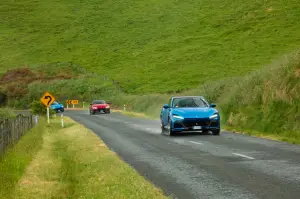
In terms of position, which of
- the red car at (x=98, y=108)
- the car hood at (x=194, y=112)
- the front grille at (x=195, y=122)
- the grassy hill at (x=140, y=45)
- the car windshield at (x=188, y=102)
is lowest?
the red car at (x=98, y=108)

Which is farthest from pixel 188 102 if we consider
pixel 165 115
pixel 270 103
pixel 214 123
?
pixel 270 103

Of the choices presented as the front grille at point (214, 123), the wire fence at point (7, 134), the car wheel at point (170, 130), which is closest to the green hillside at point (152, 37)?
the car wheel at point (170, 130)

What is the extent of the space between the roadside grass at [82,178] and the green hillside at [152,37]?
47784 millimetres

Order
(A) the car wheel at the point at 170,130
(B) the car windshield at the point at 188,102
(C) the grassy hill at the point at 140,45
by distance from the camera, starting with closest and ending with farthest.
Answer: (A) the car wheel at the point at 170,130
(B) the car windshield at the point at 188,102
(C) the grassy hill at the point at 140,45

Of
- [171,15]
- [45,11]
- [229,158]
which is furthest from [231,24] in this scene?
[229,158]

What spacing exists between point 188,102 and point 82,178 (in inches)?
502

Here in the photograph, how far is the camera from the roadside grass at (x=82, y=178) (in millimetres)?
10102

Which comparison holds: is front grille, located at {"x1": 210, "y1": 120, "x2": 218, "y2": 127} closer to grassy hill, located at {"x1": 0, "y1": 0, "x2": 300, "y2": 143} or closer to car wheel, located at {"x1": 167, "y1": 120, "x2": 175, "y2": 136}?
car wheel, located at {"x1": 167, "y1": 120, "x2": 175, "y2": 136}

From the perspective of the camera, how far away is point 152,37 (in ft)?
326

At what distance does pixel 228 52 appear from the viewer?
79.6 m

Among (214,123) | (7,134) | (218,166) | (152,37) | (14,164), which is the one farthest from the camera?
(152,37)

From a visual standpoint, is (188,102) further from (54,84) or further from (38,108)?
(54,84)

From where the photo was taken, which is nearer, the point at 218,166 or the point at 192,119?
the point at 218,166

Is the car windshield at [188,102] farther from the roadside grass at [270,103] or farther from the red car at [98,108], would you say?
the red car at [98,108]
